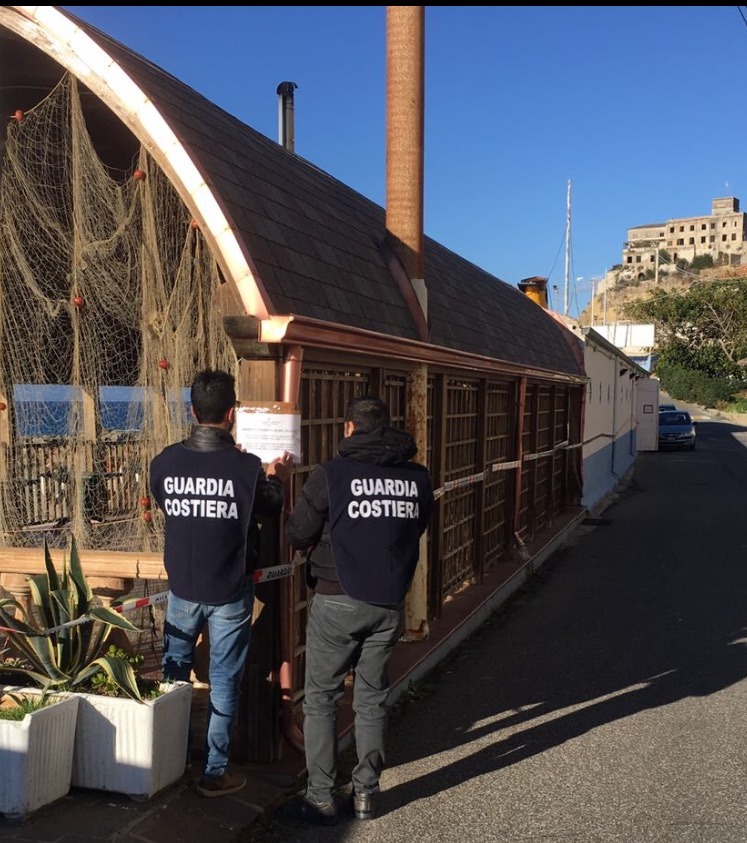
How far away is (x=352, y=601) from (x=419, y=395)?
281 cm

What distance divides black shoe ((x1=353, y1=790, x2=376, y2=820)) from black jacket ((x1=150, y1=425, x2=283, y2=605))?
3.66 ft

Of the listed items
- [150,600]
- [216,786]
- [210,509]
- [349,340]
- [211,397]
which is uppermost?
[349,340]

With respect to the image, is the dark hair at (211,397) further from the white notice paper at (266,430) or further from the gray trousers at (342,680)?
the gray trousers at (342,680)

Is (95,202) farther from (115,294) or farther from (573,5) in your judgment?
(573,5)

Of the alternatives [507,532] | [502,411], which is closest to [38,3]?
[502,411]

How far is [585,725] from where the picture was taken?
17.0 ft

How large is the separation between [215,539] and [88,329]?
7.09 feet

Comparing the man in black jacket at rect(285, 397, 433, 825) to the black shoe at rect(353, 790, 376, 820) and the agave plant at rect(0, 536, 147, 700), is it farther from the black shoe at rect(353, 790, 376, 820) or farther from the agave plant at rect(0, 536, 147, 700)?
the agave plant at rect(0, 536, 147, 700)

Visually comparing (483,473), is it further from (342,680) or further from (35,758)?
(35,758)

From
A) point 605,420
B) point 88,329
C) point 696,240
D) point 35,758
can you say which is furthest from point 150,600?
point 696,240

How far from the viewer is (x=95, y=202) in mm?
4777

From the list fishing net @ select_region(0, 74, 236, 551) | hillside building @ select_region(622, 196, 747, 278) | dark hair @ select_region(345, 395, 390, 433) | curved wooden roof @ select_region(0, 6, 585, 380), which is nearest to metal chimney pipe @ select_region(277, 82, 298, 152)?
curved wooden roof @ select_region(0, 6, 585, 380)

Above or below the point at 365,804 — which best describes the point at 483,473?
above

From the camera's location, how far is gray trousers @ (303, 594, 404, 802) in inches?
146
